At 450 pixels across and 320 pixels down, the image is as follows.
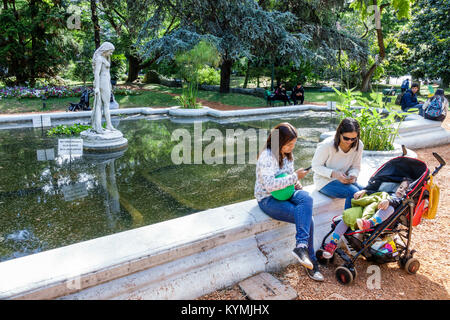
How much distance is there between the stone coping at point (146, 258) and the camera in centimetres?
218


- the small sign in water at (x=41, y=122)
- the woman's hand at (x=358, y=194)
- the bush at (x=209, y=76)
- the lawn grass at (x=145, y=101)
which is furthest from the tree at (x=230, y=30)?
the woman's hand at (x=358, y=194)

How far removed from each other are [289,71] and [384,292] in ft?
68.9

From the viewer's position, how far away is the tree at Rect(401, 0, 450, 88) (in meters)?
19.8

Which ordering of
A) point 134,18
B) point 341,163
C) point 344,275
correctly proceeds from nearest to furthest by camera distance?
point 344,275 → point 341,163 → point 134,18

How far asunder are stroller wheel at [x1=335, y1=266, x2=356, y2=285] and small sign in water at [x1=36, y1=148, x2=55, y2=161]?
5875mm

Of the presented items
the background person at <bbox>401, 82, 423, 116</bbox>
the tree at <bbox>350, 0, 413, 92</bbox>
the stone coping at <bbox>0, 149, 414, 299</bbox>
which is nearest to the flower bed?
the background person at <bbox>401, 82, 423, 116</bbox>

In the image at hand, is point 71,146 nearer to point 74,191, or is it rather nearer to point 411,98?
point 74,191

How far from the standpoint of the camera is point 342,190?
11.9 feet

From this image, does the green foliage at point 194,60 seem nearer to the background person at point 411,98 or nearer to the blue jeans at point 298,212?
the background person at point 411,98

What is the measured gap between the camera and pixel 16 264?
2.31m

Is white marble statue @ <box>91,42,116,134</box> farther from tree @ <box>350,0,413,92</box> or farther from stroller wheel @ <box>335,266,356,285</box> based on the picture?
tree @ <box>350,0,413,92</box>

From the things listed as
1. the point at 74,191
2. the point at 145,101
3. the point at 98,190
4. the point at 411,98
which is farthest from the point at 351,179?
the point at 145,101

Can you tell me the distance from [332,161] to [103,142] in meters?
5.34
